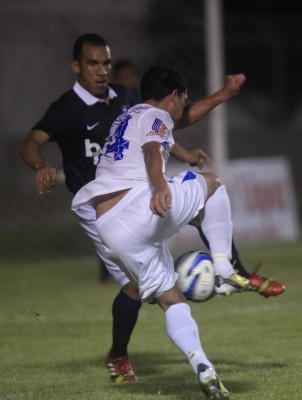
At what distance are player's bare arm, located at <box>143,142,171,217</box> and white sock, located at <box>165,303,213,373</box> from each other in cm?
67

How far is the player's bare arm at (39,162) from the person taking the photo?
7.24m

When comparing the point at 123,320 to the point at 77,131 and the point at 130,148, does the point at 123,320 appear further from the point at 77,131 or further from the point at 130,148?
the point at 130,148

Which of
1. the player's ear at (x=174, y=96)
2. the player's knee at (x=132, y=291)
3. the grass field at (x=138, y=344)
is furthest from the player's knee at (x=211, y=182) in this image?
the grass field at (x=138, y=344)

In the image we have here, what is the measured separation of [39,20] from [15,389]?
39.3 ft

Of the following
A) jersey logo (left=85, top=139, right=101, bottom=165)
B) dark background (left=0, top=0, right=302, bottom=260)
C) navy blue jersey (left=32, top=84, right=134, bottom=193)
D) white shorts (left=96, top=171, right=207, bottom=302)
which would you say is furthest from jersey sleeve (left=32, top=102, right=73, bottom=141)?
dark background (left=0, top=0, right=302, bottom=260)

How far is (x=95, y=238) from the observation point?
806 cm

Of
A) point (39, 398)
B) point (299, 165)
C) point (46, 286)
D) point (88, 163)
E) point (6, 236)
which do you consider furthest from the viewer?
point (299, 165)

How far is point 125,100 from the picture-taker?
329 inches

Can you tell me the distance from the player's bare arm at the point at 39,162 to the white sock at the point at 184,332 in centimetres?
109

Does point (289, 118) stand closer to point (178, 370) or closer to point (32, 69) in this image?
point (32, 69)

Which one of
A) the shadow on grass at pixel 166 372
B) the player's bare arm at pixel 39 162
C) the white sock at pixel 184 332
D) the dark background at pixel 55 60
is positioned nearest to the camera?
the white sock at pixel 184 332

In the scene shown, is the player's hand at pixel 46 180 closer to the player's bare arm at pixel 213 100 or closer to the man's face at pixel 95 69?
the player's bare arm at pixel 213 100

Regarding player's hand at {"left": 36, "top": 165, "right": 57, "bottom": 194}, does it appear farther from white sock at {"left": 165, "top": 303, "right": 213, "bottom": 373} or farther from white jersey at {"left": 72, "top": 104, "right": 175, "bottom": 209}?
white sock at {"left": 165, "top": 303, "right": 213, "bottom": 373}

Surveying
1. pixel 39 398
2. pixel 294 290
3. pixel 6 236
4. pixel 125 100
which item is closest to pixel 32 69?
pixel 6 236
